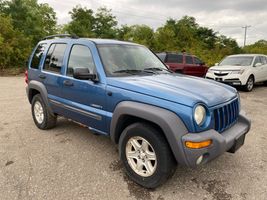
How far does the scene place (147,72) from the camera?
13.4 ft

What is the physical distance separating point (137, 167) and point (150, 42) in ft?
103

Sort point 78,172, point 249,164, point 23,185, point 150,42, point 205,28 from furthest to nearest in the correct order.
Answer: point 205,28 → point 150,42 → point 249,164 → point 78,172 → point 23,185

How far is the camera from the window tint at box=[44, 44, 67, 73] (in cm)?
462

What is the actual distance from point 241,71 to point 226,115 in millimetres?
8366

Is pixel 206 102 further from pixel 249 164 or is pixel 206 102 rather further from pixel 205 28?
pixel 205 28

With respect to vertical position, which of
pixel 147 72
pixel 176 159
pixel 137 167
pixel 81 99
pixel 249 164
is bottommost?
pixel 249 164

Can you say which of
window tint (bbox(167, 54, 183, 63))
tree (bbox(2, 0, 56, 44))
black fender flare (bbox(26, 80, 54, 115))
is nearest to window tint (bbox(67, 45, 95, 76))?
black fender flare (bbox(26, 80, 54, 115))

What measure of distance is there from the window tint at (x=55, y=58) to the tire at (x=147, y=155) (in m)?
2.00

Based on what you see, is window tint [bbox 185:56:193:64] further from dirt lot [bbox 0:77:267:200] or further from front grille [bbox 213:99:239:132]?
front grille [bbox 213:99:239:132]

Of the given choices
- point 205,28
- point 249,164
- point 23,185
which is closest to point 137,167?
point 23,185

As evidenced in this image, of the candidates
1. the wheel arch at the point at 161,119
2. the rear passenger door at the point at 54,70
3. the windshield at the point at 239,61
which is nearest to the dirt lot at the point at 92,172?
the wheel arch at the point at 161,119

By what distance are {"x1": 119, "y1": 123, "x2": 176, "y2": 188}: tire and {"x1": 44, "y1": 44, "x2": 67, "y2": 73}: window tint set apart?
200 cm

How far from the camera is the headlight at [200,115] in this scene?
288cm

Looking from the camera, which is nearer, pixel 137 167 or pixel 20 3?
pixel 137 167
